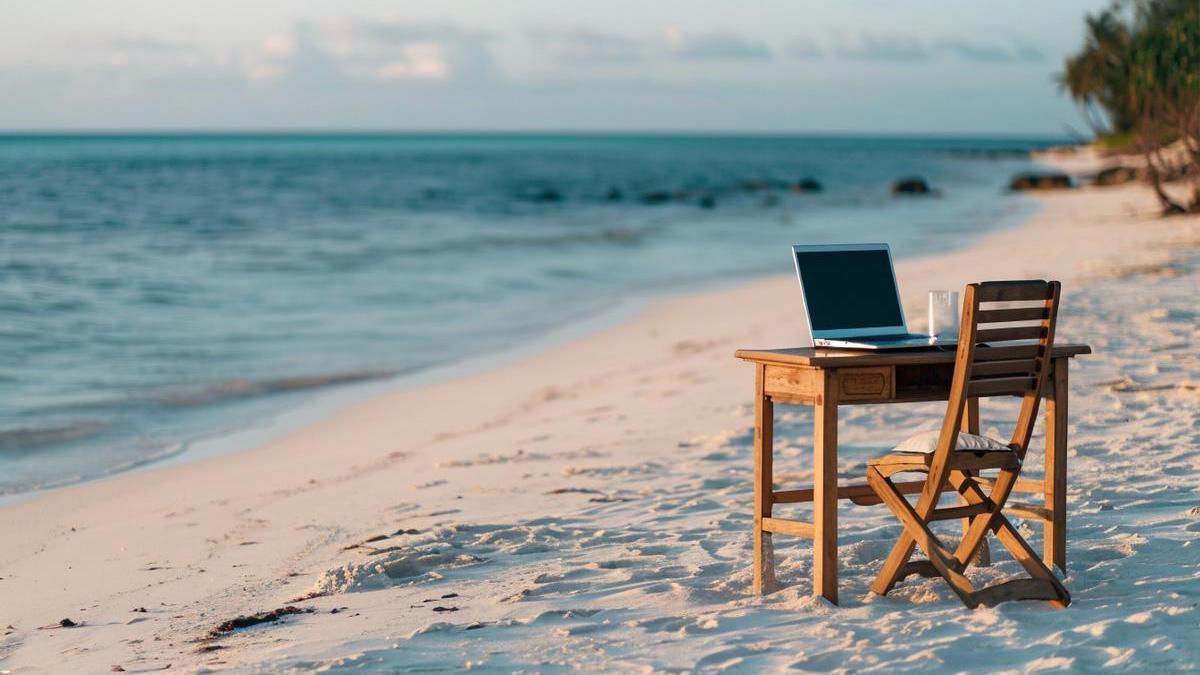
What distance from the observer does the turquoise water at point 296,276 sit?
35.4ft

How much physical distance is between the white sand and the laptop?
3.01 ft

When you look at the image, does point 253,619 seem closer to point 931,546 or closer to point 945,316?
point 931,546

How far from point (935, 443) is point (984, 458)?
0.58 feet

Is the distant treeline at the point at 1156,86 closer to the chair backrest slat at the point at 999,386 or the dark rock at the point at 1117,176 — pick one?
the dark rock at the point at 1117,176

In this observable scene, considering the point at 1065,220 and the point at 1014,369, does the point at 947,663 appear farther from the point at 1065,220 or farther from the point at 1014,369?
the point at 1065,220

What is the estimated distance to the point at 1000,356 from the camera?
4352 millimetres

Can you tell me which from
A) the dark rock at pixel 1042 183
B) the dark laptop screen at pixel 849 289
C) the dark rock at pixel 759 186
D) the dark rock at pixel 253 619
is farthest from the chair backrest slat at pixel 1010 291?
the dark rock at pixel 759 186

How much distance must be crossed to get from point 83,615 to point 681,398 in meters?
5.09

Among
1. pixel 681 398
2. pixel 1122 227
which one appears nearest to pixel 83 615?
pixel 681 398

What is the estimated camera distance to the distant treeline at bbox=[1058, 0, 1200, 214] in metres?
20.8

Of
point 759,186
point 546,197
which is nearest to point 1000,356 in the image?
point 546,197

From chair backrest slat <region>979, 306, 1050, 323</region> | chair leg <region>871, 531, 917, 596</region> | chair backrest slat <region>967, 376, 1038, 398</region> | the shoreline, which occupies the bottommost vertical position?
the shoreline

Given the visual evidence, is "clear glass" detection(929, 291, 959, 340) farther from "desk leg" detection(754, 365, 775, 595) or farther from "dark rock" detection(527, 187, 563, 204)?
"dark rock" detection(527, 187, 563, 204)

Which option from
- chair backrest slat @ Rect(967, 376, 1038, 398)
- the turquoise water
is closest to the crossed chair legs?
chair backrest slat @ Rect(967, 376, 1038, 398)
